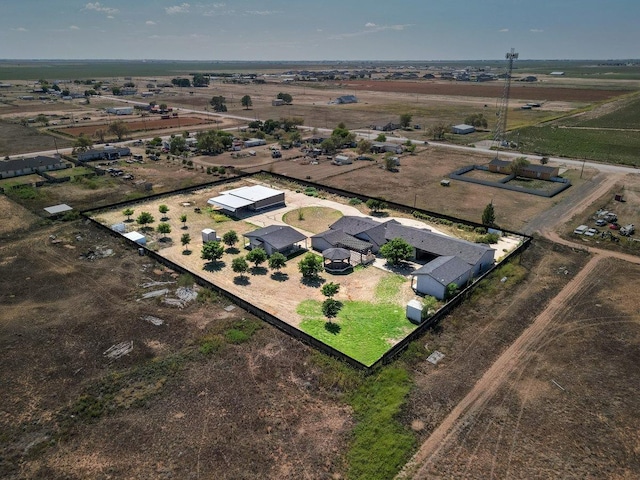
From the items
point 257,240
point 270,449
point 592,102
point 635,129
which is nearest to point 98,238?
point 257,240

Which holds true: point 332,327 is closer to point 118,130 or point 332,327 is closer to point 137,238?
point 137,238

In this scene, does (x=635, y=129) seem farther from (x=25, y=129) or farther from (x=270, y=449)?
(x=25, y=129)

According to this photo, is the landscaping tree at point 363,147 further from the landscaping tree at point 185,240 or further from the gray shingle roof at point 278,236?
the landscaping tree at point 185,240

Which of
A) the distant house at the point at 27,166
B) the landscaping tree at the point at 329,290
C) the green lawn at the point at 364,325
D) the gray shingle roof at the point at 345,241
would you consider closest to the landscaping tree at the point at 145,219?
the gray shingle roof at the point at 345,241

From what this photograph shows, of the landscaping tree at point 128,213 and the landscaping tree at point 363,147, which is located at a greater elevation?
the landscaping tree at point 363,147

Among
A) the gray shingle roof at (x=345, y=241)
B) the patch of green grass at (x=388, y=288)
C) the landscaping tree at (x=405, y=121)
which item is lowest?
the patch of green grass at (x=388, y=288)

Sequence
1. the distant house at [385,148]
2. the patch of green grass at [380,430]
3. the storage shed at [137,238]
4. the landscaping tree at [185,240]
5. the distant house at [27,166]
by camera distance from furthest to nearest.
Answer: the distant house at [385,148], the distant house at [27,166], the storage shed at [137,238], the landscaping tree at [185,240], the patch of green grass at [380,430]
